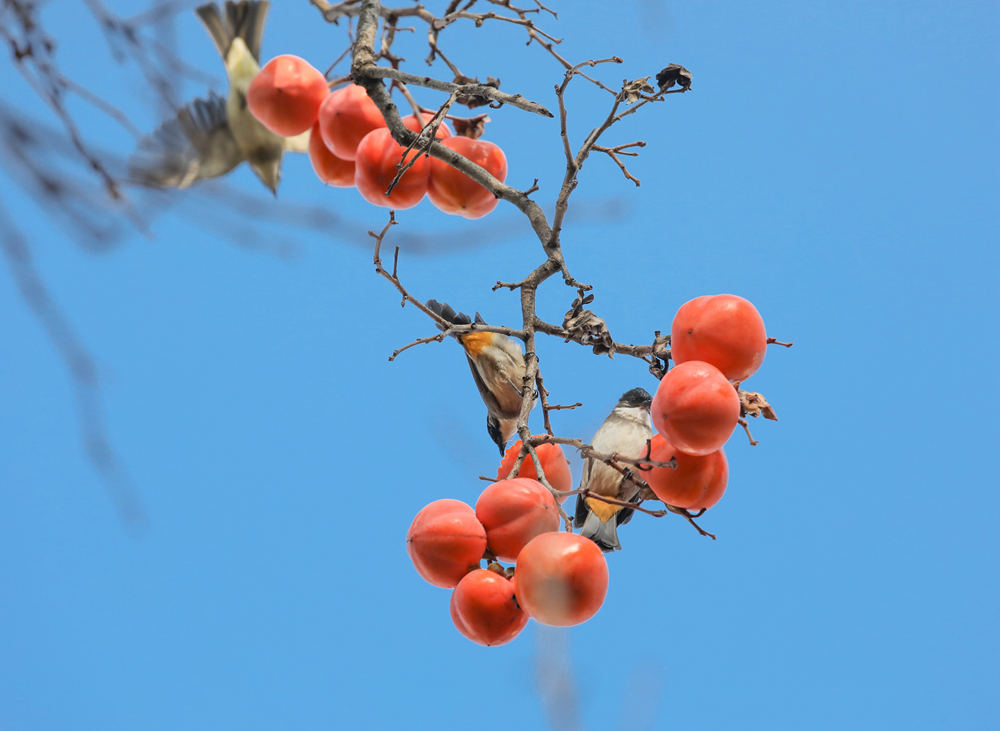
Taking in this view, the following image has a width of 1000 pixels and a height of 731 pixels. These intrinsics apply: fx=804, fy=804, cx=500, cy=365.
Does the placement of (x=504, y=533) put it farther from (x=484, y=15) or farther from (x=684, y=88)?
(x=484, y=15)

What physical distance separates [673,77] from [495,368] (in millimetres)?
355

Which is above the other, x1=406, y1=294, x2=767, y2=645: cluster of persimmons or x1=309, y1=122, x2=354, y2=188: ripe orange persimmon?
x1=309, y1=122, x2=354, y2=188: ripe orange persimmon

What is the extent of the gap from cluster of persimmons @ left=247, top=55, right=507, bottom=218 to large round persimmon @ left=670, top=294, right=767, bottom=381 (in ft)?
1.09

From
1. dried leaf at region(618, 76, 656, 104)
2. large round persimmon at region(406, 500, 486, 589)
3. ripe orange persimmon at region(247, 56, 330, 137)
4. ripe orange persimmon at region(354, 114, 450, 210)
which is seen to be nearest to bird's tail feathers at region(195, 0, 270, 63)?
ripe orange persimmon at region(247, 56, 330, 137)

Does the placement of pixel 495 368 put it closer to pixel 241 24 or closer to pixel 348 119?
pixel 348 119

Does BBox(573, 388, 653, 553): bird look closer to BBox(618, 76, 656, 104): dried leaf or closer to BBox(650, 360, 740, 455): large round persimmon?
BBox(650, 360, 740, 455): large round persimmon

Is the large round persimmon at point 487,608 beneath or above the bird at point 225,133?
beneath

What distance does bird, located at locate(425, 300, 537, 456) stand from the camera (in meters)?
0.89

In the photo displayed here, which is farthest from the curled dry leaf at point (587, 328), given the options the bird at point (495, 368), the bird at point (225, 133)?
the bird at point (225, 133)

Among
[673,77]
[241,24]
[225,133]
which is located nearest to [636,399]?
[673,77]

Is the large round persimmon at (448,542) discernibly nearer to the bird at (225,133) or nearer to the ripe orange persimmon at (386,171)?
the ripe orange persimmon at (386,171)

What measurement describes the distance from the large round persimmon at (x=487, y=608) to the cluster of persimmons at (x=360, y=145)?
46 centimetres

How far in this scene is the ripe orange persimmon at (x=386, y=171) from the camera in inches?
37.1

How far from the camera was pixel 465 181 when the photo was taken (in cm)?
94
